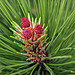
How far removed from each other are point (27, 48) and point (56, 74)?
0.77 feet

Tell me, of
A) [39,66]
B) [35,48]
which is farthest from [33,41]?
[39,66]

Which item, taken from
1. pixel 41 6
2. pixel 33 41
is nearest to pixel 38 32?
A: pixel 33 41

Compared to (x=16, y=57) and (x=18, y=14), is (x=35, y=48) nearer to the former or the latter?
(x=16, y=57)

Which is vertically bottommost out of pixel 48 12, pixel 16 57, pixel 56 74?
pixel 56 74

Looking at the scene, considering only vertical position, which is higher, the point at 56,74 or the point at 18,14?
the point at 18,14

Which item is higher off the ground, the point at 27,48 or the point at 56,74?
the point at 27,48

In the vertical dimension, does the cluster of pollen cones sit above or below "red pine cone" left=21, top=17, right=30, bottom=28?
below

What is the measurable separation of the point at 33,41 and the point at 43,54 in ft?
0.33

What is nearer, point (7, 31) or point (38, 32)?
point (38, 32)

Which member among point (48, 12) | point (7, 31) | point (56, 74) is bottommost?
point (56, 74)

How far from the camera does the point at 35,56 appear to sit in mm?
663

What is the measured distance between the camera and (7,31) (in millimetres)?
704

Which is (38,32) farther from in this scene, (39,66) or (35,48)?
(39,66)

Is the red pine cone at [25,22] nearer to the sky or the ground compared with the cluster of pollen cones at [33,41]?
nearer to the sky
